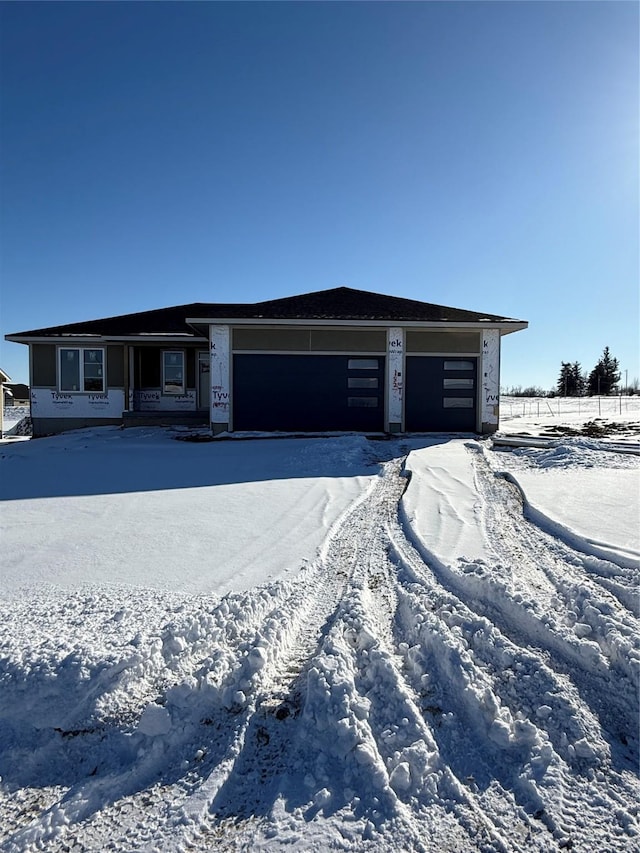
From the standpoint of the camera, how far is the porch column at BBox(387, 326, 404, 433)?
12.6 metres

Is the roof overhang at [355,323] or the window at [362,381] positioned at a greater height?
the roof overhang at [355,323]

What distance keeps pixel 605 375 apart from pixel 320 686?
5744 cm

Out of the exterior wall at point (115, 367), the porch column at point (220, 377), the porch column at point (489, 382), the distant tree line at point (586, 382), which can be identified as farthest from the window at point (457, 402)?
the distant tree line at point (586, 382)

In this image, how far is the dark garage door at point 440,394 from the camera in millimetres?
12844

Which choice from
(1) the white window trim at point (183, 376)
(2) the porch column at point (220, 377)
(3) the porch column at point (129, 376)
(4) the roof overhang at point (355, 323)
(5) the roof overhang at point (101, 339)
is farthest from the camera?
(1) the white window trim at point (183, 376)

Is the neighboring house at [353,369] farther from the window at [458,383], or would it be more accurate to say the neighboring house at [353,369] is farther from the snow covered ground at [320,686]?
the snow covered ground at [320,686]

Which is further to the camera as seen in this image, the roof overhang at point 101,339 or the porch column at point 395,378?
the roof overhang at point 101,339

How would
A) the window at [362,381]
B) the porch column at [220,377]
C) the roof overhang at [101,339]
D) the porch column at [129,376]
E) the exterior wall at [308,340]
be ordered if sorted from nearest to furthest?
the porch column at [220,377], the exterior wall at [308,340], the window at [362,381], the roof overhang at [101,339], the porch column at [129,376]

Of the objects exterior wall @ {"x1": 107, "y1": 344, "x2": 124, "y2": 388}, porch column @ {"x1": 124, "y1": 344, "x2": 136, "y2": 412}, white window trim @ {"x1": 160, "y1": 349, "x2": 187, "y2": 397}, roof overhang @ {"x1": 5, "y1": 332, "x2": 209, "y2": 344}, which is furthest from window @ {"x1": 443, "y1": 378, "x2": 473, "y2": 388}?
exterior wall @ {"x1": 107, "y1": 344, "x2": 124, "y2": 388}

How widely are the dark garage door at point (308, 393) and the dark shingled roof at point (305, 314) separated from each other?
121 cm

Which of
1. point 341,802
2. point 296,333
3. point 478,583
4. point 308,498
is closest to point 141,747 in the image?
point 341,802

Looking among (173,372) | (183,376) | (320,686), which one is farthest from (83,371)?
(320,686)

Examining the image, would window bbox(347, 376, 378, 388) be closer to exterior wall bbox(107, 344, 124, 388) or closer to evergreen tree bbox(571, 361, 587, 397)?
exterior wall bbox(107, 344, 124, 388)

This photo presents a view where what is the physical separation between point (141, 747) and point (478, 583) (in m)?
2.32
